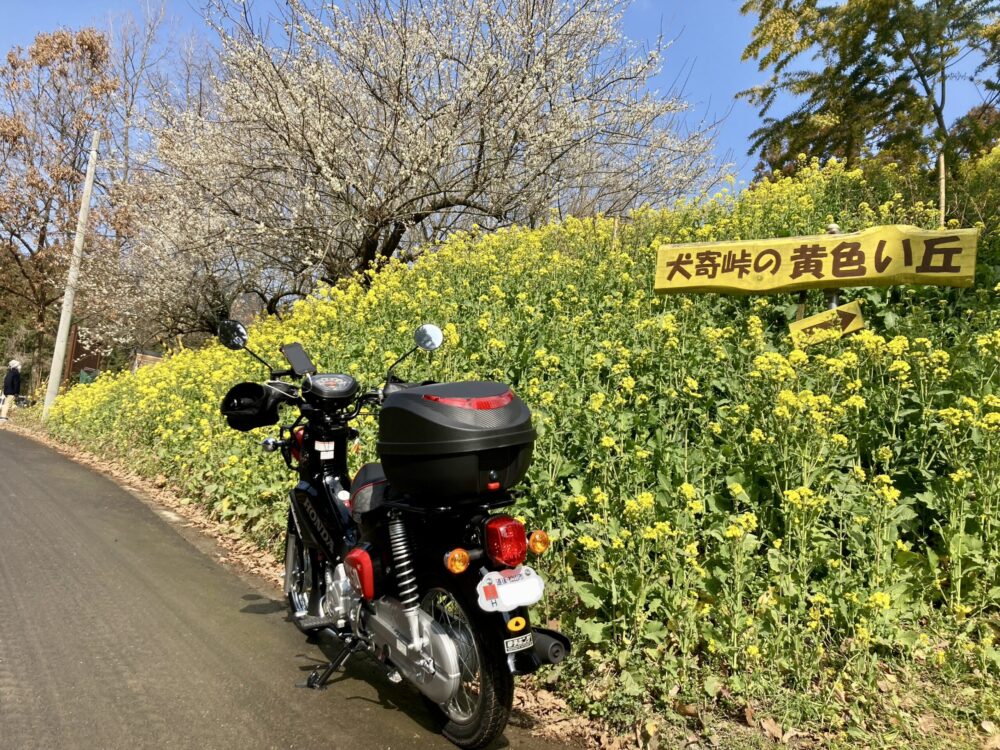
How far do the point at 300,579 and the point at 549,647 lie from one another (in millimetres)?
1790

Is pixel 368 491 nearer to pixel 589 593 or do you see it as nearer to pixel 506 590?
pixel 506 590

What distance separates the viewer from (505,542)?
2.28 meters

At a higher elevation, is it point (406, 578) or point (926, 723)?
point (406, 578)

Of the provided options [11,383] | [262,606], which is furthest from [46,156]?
[262,606]

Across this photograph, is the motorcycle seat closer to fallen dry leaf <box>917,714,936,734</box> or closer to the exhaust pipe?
the exhaust pipe

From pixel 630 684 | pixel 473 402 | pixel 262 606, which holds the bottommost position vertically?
pixel 262 606

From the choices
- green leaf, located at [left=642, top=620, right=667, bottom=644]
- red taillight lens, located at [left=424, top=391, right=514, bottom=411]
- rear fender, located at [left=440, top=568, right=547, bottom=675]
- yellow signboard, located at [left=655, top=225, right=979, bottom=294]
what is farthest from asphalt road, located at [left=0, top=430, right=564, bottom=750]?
yellow signboard, located at [left=655, top=225, right=979, bottom=294]

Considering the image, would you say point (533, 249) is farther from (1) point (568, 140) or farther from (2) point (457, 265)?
(1) point (568, 140)

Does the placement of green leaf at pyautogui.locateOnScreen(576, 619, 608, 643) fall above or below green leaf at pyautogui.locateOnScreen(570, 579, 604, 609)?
below

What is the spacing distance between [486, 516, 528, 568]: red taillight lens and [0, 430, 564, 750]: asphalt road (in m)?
0.90

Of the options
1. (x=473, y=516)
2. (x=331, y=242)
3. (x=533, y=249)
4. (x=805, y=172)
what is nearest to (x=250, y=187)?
(x=331, y=242)

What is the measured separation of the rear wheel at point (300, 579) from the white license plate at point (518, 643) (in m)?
1.43

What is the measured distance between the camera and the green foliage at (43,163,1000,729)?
9.05 ft

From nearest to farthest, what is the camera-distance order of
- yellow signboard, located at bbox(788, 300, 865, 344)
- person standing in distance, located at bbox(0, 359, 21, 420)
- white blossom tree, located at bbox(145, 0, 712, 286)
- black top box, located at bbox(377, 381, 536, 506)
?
black top box, located at bbox(377, 381, 536, 506), yellow signboard, located at bbox(788, 300, 865, 344), white blossom tree, located at bbox(145, 0, 712, 286), person standing in distance, located at bbox(0, 359, 21, 420)
